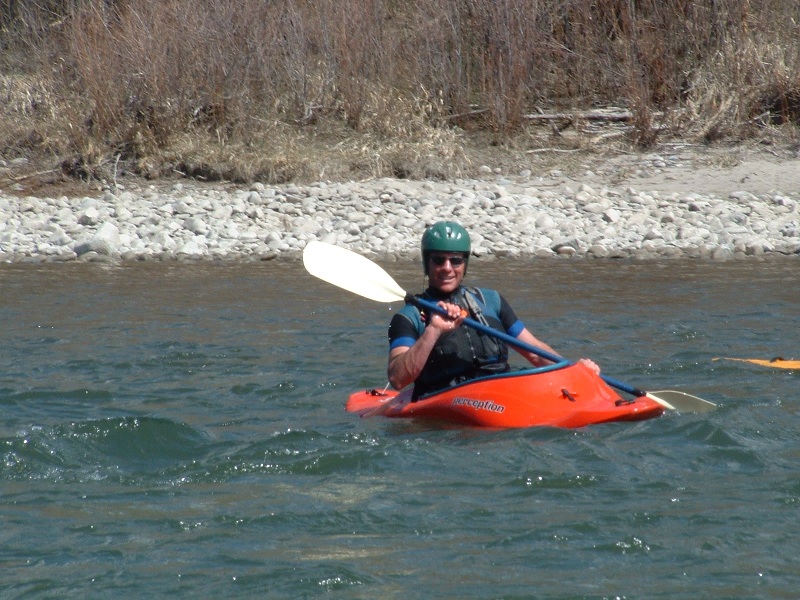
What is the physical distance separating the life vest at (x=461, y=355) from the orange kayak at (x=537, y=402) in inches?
9.0

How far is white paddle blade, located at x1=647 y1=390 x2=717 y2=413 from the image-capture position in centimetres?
515

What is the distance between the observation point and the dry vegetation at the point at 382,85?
13344 millimetres

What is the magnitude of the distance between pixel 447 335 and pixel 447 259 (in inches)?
14.0

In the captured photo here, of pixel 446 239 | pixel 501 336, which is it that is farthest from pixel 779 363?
pixel 446 239

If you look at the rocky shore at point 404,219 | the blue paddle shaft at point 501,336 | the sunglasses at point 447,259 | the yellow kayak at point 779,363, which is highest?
the sunglasses at point 447,259

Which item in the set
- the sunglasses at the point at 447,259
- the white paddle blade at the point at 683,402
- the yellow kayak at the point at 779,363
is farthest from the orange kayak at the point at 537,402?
the yellow kayak at the point at 779,363

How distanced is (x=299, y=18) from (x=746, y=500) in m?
11.7

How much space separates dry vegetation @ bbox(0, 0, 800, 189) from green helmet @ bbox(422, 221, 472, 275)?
8.13m

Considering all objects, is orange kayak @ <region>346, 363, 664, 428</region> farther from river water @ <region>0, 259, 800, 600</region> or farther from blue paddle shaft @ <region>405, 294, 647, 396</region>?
blue paddle shaft @ <region>405, 294, 647, 396</region>

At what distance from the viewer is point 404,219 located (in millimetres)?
11594

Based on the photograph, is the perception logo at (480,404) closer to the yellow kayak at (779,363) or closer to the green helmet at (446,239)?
the green helmet at (446,239)

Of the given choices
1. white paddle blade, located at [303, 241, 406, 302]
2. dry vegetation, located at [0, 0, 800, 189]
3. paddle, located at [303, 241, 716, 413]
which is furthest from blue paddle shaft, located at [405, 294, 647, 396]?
dry vegetation, located at [0, 0, 800, 189]

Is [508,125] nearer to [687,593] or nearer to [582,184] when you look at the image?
[582,184]

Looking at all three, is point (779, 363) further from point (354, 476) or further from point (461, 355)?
point (354, 476)
